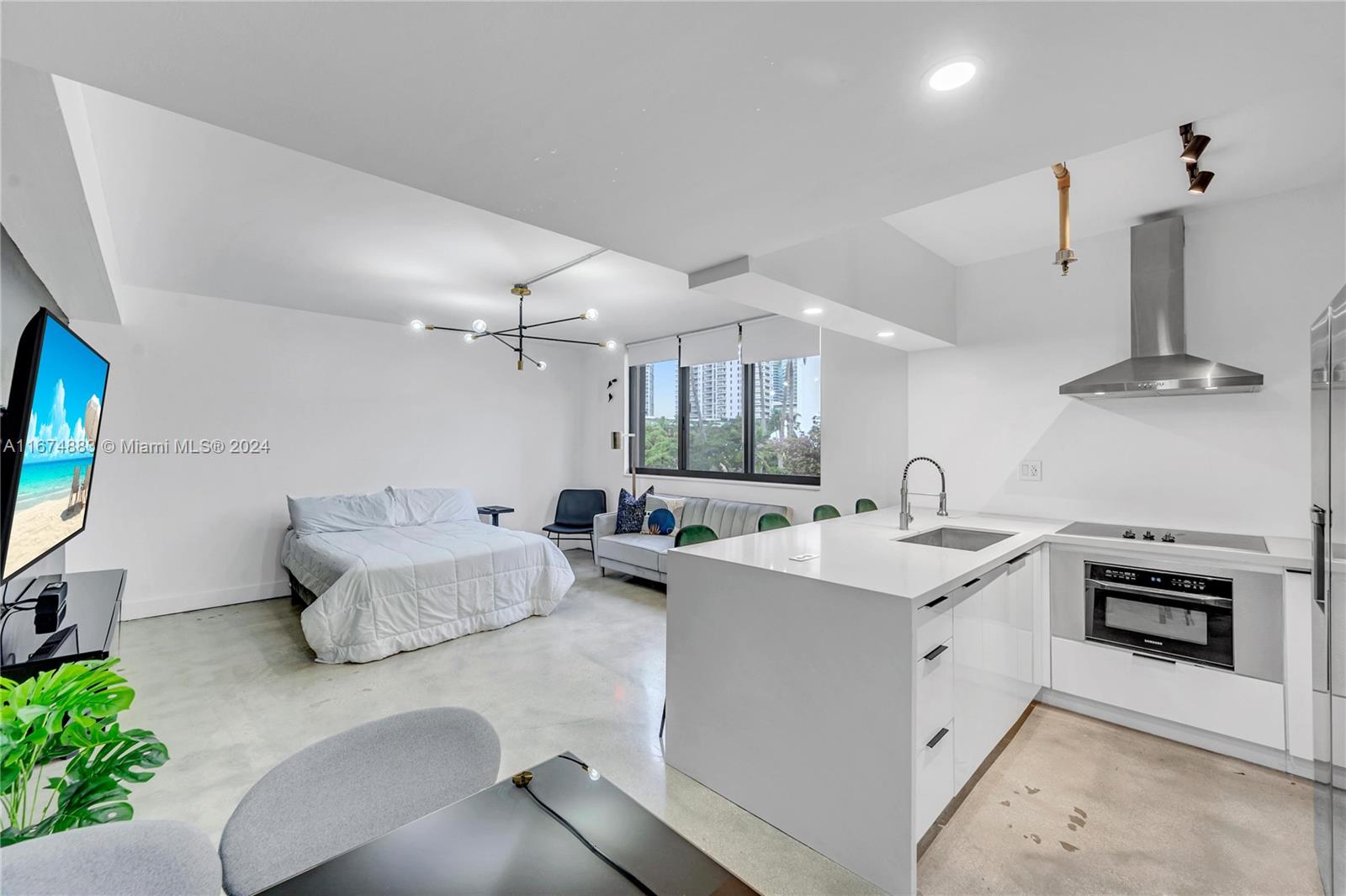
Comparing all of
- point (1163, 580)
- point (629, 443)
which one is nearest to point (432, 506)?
point (629, 443)

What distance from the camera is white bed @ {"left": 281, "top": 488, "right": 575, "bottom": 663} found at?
138 inches

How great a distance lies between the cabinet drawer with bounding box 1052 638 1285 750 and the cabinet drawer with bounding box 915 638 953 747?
52.9 inches

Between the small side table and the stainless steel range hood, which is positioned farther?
the small side table

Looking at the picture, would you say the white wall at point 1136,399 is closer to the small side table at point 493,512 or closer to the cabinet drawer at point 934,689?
the cabinet drawer at point 934,689

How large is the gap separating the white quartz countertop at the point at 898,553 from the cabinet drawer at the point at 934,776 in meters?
0.48

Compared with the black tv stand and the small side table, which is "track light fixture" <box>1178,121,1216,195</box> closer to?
the black tv stand

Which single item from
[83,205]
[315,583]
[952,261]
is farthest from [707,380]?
[83,205]

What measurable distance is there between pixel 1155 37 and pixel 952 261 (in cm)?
273

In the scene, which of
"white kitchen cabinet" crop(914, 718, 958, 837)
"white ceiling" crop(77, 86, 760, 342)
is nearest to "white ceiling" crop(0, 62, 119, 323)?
"white ceiling" crop(77, 86, 760, 342)

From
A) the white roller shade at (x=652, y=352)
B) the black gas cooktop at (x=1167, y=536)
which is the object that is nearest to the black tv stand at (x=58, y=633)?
the black gas cooktop at (x=1167, y=536)

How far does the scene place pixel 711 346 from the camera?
5.62 meters

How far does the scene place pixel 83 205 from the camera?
6.67ft

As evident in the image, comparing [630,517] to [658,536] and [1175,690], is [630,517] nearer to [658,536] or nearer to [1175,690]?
[658,536]

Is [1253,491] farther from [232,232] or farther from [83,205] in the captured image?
[232,232]
